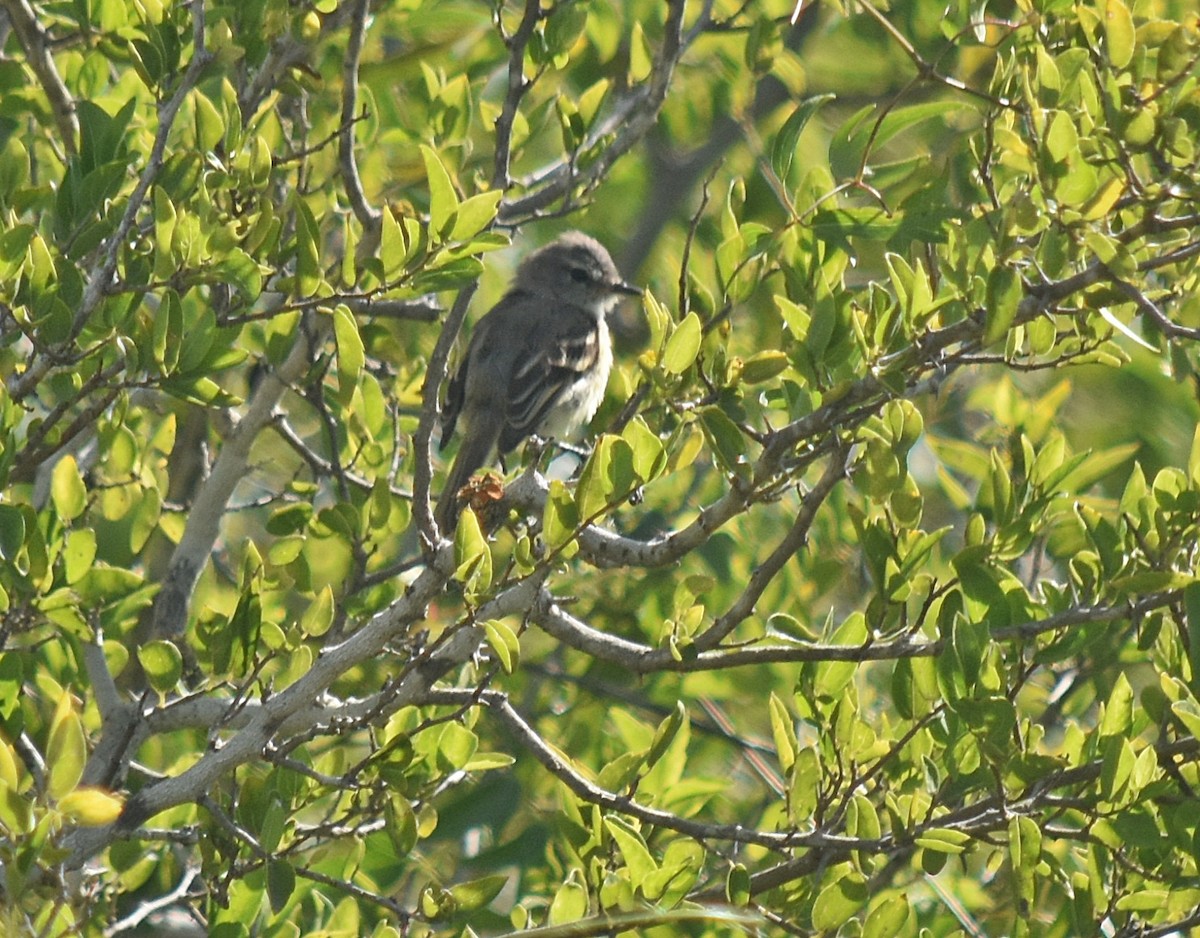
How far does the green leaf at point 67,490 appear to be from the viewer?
3.75 meters

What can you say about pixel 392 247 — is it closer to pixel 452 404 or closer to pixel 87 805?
pixel 87 805

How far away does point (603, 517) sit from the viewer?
135 inches

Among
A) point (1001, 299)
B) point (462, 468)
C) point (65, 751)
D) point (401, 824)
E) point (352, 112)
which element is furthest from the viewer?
point (462, 468)

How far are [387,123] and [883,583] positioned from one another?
3.13 meters

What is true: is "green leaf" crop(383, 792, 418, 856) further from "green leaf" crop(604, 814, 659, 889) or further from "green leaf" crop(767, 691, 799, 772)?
"green leaf" crop(767, 691, 799, 772)

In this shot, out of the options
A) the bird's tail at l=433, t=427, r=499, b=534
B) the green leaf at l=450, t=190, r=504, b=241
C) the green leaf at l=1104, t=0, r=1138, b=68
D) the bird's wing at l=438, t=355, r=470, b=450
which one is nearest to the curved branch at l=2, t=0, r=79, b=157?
the green leaf at l=450, t=190, r=504, b=241

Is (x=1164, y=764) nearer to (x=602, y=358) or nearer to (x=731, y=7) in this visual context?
(x=731, y=7)

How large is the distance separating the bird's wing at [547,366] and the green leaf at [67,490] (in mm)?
3196

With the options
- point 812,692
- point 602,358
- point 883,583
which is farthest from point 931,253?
point 602,358

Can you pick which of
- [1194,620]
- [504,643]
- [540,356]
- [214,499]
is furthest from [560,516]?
[540,356]

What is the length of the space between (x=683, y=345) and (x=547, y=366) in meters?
3.94

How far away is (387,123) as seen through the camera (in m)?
5.87

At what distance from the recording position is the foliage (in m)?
3.16

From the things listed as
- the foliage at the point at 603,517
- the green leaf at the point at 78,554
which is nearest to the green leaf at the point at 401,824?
the foliage at the point at 603,517
